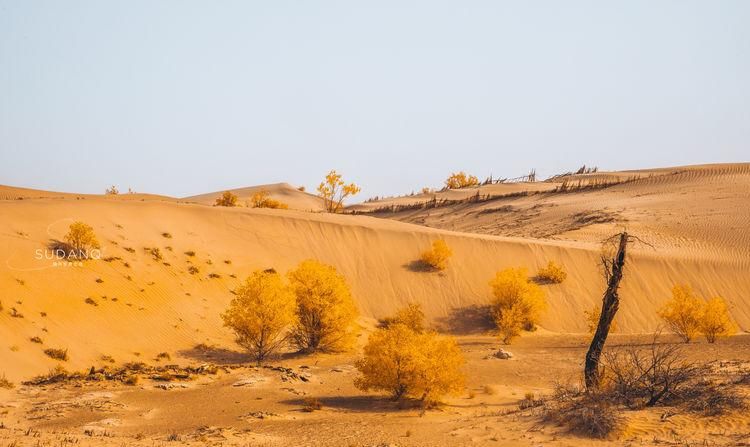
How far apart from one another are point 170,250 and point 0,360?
11040 mm

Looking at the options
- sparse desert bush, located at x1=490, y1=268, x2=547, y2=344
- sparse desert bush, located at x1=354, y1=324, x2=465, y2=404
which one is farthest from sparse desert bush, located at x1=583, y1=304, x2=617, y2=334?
sparse desert bush, located at x1=354, y1=324, x2=465, y2=404

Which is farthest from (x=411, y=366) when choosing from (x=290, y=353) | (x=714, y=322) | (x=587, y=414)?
(x=714, y=322)

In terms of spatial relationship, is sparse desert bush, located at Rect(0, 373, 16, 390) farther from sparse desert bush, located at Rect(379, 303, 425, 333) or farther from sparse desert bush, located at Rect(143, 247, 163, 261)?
sparse desert bush, located at Rect(379, 303, 425, 333)

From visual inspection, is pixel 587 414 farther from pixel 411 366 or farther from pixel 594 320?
pixel 594 320

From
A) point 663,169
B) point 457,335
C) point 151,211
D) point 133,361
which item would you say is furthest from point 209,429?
point 663,169

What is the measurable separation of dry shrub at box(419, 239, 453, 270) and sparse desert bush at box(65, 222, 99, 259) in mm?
14815

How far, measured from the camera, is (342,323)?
22.5m

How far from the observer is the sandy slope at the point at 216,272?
71.2ft

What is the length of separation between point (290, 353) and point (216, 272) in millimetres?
6968

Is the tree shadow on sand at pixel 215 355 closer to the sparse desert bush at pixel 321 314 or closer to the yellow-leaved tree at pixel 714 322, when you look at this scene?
the sparse desert bush at pixel 321 314

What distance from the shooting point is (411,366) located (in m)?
14.4

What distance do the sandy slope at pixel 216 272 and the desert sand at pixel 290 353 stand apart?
0.08 metres

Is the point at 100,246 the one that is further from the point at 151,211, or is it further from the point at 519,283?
the point at 519,283

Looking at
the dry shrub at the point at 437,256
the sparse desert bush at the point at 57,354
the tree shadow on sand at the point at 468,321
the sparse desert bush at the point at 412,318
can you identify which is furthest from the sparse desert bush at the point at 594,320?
the sparse desert bush at the point at 57,354
